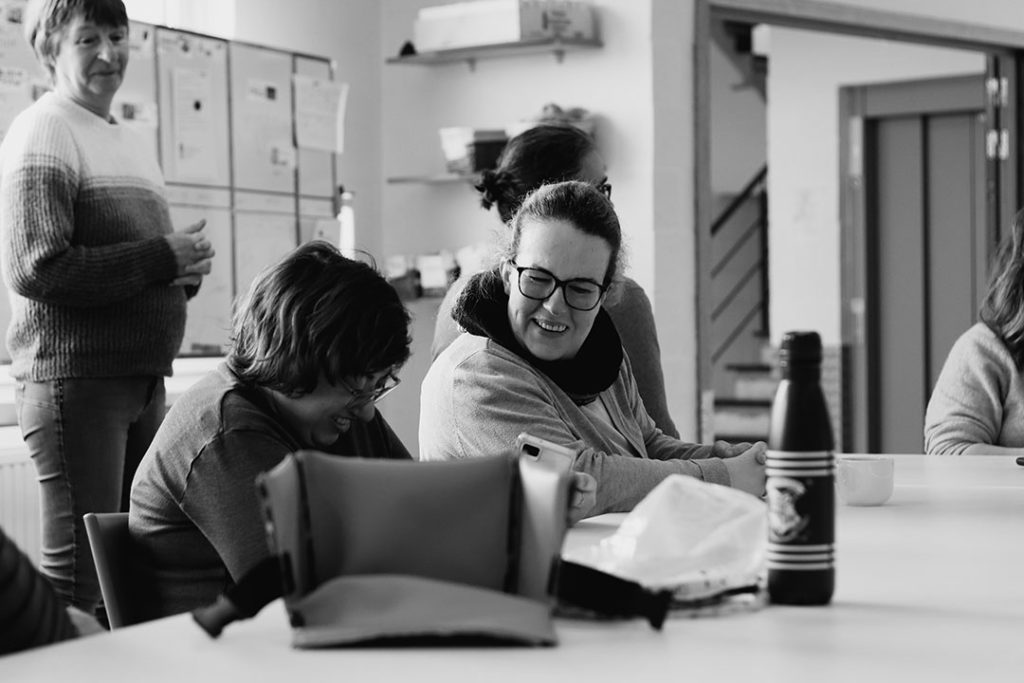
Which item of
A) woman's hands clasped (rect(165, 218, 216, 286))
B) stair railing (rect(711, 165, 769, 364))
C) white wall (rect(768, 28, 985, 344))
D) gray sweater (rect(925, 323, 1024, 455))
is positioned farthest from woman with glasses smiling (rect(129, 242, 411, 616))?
stair railing (rect(711, 165, 769, 364))

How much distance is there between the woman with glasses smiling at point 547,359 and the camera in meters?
2.07

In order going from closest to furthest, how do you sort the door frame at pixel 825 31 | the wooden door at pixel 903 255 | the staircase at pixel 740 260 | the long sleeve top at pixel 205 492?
the long sleeve top at pixel 205 492 → the door frame at pixel 825 31 → the wooden door at pixel 903 255 → the staircase at pixel 740 260

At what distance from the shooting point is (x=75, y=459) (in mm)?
2895

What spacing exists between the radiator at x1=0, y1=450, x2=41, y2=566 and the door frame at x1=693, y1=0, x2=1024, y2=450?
2148 mm

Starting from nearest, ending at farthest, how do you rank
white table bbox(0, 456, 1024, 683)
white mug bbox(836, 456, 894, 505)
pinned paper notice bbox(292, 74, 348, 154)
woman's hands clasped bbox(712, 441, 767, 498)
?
white table bbox(0, 456, 1024, 683) < white mug bbox(836, 456, 894, 505) < woman's hands clasped bbox(712, 441, 767, 498) < pinned paper notice bbox(292, 74, 348, 154)

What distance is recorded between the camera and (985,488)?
219 centimetres

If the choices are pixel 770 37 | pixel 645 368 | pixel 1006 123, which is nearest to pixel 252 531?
pixel 645 368

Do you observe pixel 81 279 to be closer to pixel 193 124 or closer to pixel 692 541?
pixel 193 124

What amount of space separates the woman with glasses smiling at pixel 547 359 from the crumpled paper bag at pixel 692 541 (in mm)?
772

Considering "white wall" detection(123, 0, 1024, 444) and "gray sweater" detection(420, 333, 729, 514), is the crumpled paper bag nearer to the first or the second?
"gray sweater" detection(420, 333, 729, 514)

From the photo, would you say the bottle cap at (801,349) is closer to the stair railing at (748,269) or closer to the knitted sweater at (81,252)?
the knitted sweater at (81,252)

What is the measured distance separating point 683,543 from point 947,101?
6.58 meters

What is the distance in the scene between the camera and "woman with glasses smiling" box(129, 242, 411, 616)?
166 centimetres

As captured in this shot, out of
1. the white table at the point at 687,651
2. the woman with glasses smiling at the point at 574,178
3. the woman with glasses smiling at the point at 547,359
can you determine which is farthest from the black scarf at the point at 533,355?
the white table at the point at 687,651
